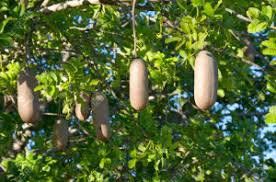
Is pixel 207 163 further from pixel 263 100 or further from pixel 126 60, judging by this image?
pixel 263 100

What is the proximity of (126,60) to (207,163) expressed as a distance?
51.3 inches

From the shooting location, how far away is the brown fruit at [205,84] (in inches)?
109

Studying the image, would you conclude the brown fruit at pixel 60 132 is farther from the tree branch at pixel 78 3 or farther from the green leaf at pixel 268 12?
the green leaf at pixel 268 12

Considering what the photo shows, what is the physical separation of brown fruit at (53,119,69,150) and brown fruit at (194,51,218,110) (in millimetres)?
1596

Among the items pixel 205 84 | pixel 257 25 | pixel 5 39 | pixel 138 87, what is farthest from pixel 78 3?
pixel 205 84

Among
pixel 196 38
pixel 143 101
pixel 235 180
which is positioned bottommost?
pixel 235 180

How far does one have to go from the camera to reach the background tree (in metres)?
3.47

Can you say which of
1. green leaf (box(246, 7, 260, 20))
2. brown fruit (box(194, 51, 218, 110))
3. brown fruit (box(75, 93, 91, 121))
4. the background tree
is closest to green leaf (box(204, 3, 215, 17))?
the background tree

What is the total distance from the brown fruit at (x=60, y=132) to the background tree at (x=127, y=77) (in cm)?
7

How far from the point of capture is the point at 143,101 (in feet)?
9.53

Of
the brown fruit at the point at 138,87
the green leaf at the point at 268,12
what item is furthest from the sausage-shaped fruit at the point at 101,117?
the green leaf at the point at 268,12

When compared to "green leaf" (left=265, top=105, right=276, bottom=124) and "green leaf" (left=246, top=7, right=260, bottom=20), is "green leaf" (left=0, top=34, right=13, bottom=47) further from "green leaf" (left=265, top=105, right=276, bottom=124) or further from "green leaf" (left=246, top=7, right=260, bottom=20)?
"green leaf" (left=265, top=105, right=276, bottom=124)

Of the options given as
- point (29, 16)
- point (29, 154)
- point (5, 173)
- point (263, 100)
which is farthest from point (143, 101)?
point (263, 100)

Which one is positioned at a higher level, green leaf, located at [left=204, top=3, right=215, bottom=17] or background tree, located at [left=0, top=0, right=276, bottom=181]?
green leaf, located at [left=204, top=3, right=215, bottom=17]
